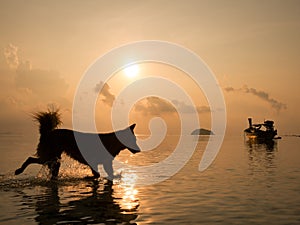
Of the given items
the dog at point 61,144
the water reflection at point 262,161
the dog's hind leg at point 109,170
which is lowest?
the water reflection at point 262,161

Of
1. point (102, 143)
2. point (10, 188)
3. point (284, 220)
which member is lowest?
point (284, 220)

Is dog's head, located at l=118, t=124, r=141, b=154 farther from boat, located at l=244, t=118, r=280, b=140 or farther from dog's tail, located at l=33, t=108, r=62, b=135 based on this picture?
boat, located at l=244, t=118, r=280, b=140

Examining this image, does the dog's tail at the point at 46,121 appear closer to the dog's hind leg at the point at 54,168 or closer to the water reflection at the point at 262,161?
the dog's hind leg at the point at 54,168

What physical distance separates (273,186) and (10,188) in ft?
40.4

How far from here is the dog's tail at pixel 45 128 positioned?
58.6 ft

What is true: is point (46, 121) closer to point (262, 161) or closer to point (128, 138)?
point (128, 138)

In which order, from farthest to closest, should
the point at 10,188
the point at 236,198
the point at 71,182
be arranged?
the point at 71,182, the point at 10,188, the point at 236,198

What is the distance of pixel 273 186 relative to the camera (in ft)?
52.5

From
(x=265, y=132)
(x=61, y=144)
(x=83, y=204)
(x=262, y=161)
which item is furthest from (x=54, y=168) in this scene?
(x=265, y=132)

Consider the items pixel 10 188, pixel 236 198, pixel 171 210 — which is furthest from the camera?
pixel 10 188

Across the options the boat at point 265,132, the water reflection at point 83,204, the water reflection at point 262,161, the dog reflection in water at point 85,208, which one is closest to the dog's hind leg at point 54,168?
the water reflection at point 83,204

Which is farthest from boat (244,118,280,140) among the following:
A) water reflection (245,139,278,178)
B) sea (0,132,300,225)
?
sea (0,132,300,225)

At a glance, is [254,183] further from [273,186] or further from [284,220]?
[284,220]

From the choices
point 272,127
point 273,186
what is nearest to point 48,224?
point 273,186
